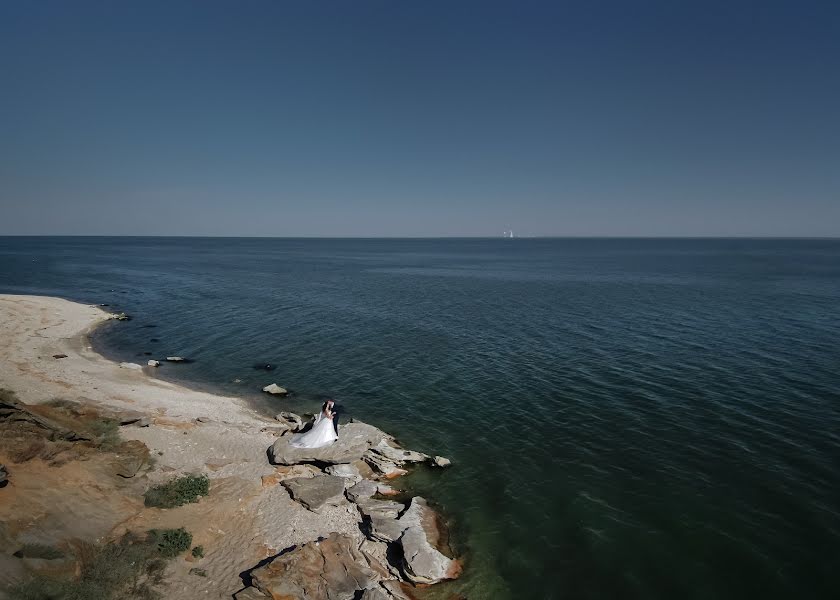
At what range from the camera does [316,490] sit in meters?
23.8

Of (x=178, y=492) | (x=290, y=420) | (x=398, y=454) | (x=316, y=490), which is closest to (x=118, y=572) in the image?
(x=178, y=492)

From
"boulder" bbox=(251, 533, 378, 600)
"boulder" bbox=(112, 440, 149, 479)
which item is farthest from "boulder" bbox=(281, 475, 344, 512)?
"boulder" bbox=(112, 440, 149, 479)

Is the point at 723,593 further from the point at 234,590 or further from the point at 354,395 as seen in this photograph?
the point at 354,395

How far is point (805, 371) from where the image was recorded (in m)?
40.6

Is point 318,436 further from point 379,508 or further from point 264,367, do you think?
point 264,367

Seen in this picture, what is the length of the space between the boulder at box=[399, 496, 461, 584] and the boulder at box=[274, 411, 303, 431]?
1354 cm

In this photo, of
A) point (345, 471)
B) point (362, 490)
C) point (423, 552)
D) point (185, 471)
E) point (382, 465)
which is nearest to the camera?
point (423, 552)

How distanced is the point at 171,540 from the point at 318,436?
1003 cm

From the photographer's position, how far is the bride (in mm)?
27406

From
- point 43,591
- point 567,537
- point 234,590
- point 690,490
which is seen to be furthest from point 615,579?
point 43,591

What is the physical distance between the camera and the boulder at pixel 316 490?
22.9 metres

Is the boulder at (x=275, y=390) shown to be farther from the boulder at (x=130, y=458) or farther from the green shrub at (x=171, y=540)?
the green shrub at (x=171, y=540)

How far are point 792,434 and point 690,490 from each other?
466 inches

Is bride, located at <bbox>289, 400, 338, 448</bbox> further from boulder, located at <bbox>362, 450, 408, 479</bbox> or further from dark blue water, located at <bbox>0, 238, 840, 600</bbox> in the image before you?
dark blue water, located at <bbox>0, 238, 840, 600</bbox>
